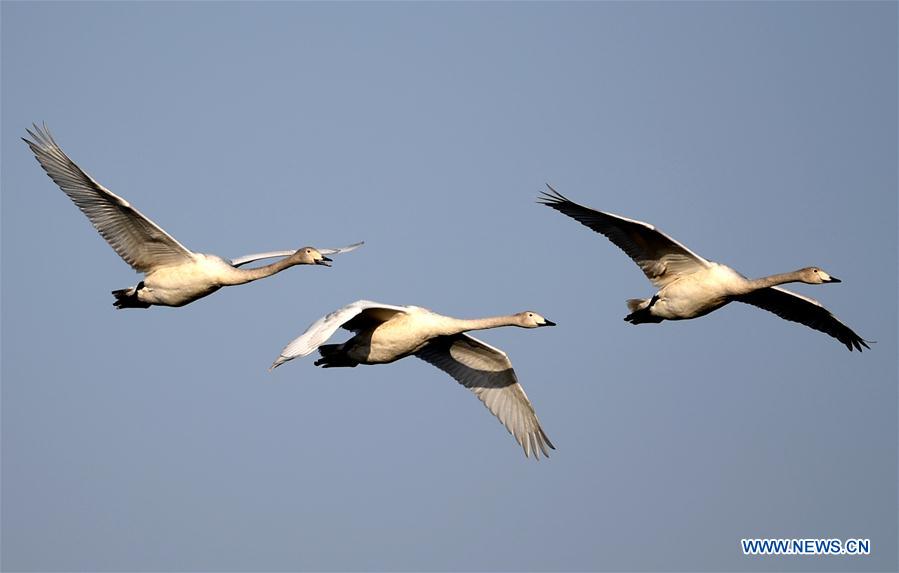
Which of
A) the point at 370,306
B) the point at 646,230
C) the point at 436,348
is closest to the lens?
the point at 370,306

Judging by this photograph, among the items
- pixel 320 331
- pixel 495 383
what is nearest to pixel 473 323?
pixel 495 383

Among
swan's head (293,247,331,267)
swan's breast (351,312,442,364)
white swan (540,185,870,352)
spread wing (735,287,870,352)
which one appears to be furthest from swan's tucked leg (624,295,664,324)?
swan's head (293,247,331,267)

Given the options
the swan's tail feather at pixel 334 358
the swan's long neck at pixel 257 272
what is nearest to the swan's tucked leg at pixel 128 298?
the swan's long neck at pixel 257 272

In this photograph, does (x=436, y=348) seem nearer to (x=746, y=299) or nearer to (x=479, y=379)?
(x=479, y=379)

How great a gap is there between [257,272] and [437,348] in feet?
11.6

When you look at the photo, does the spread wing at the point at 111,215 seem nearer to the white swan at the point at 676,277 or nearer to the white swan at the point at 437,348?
the white swan at the point at 437,348

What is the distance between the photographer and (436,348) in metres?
27.4

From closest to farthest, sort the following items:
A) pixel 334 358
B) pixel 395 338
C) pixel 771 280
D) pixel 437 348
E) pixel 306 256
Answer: pixel 395 338, pixel 334 358, pixel 771 280, pixel 306 256, pixel 437 348

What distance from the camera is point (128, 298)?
26578 mm

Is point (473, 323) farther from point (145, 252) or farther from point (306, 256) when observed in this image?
point (145, 252)

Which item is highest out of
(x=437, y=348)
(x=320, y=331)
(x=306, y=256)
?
(x=306, y=256)

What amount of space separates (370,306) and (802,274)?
7919 mm

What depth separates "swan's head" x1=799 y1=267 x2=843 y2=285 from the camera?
26.5 metres

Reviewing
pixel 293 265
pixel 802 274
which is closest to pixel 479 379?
pixel 293 265
